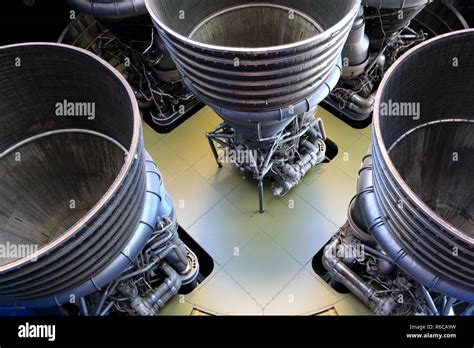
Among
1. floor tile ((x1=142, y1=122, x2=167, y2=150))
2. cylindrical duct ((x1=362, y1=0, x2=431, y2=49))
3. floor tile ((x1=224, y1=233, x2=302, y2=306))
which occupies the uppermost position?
cylindrical duct ((x1=362, y1=0, x2=431, y2=49))

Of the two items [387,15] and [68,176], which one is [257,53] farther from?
[68,176]

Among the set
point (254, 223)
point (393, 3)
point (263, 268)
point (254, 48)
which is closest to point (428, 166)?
point (393, 3)

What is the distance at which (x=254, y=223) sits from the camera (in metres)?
8.37

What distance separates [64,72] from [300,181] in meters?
5.08

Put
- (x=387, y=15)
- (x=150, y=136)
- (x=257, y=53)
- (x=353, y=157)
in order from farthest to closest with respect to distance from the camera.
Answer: (x=150, y=136), (x=353, y=157), (x=387, y=15), (x=257, y=53)

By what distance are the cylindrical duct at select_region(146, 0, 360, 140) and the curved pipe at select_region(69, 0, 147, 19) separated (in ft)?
4.33

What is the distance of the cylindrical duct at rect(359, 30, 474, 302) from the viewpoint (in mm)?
4465

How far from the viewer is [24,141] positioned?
7.01m

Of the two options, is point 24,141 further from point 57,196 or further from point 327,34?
point 327,34

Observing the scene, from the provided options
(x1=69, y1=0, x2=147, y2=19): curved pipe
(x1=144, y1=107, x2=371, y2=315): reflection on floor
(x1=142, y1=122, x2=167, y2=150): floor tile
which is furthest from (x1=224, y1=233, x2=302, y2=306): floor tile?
(x1=69, y1=0, x2=147, y2=19): curved pipe

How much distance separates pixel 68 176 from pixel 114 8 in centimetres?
331

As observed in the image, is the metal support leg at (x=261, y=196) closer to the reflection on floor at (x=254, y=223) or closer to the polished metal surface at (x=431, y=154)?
the reflection on floor at (x=254, y=223)

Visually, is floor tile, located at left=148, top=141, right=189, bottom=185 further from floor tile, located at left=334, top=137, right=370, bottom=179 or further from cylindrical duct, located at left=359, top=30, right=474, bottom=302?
cylindrical duct, located at left=359, top=30, right=474, bottom=302

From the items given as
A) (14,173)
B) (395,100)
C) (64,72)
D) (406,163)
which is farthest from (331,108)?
(14,173)
